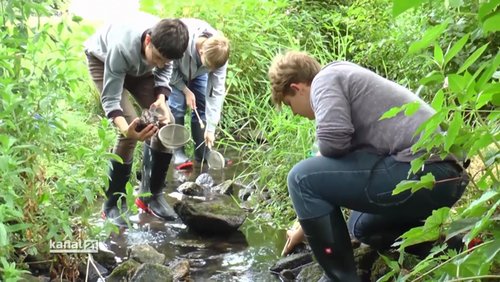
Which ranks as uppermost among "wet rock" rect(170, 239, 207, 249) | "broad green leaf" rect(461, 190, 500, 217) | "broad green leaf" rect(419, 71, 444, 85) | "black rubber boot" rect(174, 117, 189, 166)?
"broad green leaf" rect(419, 71, 444, 85)

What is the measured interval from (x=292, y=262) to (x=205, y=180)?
1.85 meters

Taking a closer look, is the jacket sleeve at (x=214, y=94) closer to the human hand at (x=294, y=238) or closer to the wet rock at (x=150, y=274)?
the human hand at (x=294, y=238)

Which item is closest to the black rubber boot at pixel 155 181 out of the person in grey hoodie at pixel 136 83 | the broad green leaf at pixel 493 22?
the person in grey hoodie at pixel 136 83

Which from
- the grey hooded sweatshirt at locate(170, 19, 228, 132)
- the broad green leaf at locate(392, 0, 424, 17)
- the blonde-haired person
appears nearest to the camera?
the broad green leaf at locate(392, 0, 424, 17)

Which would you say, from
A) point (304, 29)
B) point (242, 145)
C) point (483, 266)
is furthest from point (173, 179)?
point (483, 266)

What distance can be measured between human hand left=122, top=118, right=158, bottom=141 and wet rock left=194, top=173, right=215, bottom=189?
1.37 metres

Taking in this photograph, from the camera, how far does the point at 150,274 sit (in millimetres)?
3186

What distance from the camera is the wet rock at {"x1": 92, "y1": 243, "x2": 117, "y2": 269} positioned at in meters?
3.48

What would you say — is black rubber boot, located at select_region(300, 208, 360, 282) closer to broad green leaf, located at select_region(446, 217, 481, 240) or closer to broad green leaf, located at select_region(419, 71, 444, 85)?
broad green leaf, located at select_region(446, 217, 481, 240)

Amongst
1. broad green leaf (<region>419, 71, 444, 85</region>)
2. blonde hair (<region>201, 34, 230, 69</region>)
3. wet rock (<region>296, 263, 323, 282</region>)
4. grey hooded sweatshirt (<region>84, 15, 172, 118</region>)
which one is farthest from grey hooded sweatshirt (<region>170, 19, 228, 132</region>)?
broad green leaf (<region>419, 71, 444, 85</region>)

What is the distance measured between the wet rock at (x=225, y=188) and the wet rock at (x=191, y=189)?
0.11 meters

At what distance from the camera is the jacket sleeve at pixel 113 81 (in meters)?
3.79

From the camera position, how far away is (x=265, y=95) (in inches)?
233

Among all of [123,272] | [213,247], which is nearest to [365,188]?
[123,272]
